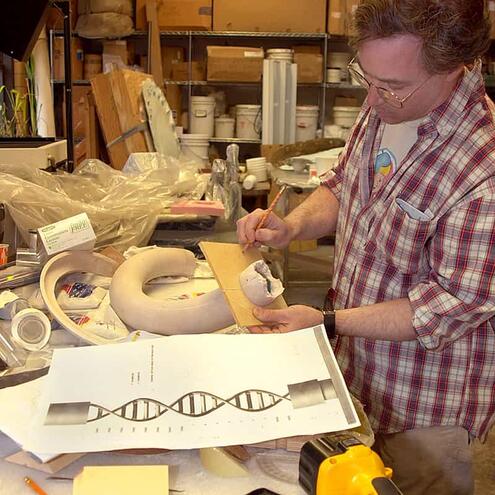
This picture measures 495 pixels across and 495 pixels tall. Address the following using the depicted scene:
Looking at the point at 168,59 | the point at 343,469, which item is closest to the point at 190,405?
the point at 343,469

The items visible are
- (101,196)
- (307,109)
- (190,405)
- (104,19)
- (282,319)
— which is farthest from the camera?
(307,109)

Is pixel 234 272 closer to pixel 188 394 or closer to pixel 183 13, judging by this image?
pixel 188 394

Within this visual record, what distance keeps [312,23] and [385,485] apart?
535 cm

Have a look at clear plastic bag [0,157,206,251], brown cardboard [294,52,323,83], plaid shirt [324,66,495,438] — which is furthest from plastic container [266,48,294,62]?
plaid shirt [324,66,495,438]

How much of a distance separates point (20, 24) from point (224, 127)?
3.69m

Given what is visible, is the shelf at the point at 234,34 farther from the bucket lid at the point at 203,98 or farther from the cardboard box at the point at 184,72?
the bucket lid at the point at 203,98

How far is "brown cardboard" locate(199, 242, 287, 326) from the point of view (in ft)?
3.79

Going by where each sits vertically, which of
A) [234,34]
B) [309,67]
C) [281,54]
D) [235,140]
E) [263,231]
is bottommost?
[235,140]

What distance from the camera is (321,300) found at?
13.9ft

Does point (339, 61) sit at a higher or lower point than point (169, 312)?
higher

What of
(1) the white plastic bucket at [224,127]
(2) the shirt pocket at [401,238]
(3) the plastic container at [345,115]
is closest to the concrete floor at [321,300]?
(3) the plastic container at [345,115]

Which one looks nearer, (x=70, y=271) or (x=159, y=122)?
(x=70, y=271)

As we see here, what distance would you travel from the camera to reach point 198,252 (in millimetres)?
1946

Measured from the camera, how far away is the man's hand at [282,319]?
1118 millimetres
